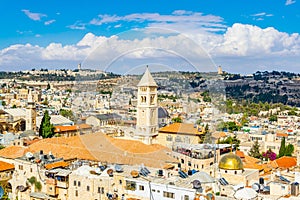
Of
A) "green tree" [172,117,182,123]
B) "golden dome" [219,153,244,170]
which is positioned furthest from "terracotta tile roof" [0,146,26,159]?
"golden dome" [219,153,244,170]

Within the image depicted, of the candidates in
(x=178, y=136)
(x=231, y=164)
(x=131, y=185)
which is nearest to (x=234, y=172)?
(x=231, y=164)

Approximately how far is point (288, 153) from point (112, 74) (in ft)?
38.0

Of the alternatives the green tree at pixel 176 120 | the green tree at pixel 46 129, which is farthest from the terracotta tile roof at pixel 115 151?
the green tree at pixel 46 129

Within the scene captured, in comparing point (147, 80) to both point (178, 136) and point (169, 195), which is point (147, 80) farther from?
point (178, 136)

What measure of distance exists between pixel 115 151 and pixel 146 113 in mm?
1769

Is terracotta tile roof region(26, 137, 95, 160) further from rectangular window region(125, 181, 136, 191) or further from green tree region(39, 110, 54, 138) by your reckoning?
green tree region(39, 110, 54, 138)

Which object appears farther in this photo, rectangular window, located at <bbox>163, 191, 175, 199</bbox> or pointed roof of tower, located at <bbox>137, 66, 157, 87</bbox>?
pointed roof of tower, located at <bbox>137, 66, 157, 87</bbox>

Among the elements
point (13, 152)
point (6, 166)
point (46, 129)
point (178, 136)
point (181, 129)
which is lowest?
point (6, 166)

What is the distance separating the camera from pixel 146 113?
12.8 meters

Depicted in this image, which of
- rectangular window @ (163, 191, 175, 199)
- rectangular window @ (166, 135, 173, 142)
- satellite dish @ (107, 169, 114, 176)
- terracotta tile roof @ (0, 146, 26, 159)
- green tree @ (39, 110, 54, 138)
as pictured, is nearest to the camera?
rectangular window @ (163, 191, 175, 199)

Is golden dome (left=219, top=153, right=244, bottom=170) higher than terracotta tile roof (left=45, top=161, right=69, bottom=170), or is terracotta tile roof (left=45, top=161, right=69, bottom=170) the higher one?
golden dome (left=219, top=153, right=244, bottom=170)

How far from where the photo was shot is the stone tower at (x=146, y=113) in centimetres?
1249

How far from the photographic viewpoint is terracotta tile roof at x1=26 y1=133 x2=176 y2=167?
36.8 ft

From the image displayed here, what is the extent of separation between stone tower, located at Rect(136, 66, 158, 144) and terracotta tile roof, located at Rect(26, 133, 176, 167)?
57 cm
